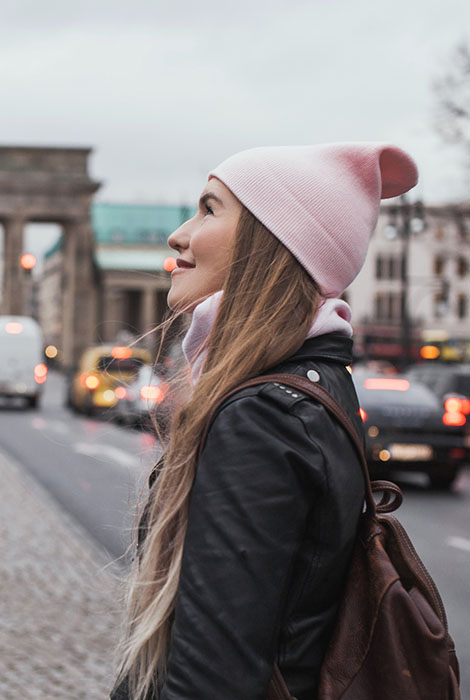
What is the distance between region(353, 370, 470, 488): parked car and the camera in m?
14.2

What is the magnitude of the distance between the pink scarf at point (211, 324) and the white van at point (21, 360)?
33.2 metres

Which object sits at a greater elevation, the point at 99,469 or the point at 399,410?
the point at 399,410

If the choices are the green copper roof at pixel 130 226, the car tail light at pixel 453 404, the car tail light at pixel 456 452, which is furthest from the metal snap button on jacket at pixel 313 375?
the green copper roof at pixel 130 226

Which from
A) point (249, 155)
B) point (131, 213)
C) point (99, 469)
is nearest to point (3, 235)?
point (131, 213)

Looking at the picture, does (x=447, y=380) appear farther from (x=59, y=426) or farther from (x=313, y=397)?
(x=313, y=397)

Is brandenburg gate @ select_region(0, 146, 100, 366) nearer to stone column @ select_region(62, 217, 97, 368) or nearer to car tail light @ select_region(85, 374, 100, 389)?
stone column @ select_region(62, 217, 97, 368)

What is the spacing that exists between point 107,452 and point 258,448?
17880mm

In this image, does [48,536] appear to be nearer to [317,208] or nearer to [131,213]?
[317,208]

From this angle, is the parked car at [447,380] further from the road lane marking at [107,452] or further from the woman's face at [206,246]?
the woman's face at [206,246]

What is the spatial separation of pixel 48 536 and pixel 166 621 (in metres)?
8.09

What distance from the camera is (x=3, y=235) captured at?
267ft

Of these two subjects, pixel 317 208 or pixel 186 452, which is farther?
pixel 317 208

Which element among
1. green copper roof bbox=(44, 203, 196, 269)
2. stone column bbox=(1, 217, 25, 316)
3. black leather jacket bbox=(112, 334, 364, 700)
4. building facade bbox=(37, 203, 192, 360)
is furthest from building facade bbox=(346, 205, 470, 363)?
black leather jacket bbox=(112, 334, 364, 700)

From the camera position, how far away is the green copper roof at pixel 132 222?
8988cm
